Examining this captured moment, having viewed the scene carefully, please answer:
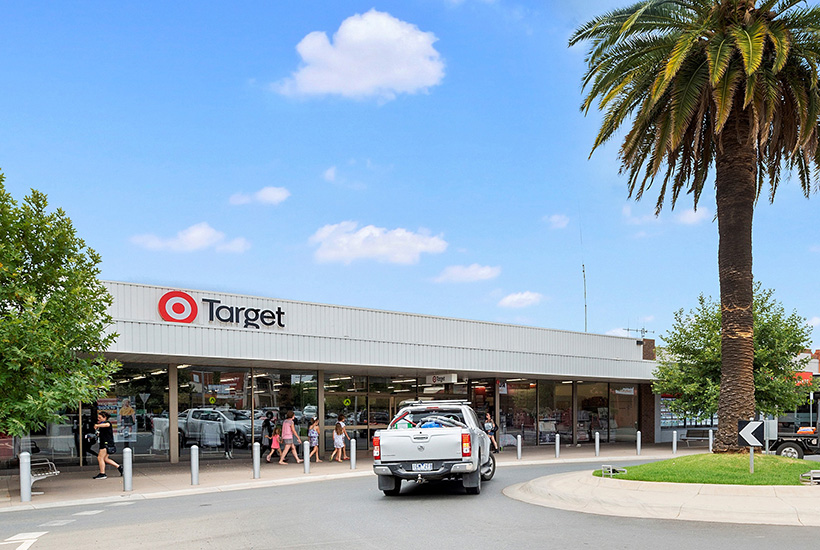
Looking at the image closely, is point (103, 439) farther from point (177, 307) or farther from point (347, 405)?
point (347, 405)

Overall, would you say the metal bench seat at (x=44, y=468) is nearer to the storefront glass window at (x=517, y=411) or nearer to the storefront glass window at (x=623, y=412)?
the storefront glass window at (x=517, y=411)

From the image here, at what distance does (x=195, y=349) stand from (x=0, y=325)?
6845 millimetres

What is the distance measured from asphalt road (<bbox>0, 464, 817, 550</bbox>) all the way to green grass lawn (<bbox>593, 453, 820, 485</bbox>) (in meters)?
2.96

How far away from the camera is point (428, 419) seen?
16500 mm

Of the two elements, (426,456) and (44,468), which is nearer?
(426,456)

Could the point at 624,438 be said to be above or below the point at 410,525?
below

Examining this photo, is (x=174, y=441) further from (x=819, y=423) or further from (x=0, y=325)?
(x=819, y=423)

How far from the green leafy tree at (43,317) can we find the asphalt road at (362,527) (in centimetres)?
260

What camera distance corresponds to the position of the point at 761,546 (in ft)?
31.8

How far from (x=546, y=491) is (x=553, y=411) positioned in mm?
22066

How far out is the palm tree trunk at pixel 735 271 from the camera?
16.9 meters

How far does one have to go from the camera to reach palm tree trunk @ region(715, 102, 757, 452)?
1691cm

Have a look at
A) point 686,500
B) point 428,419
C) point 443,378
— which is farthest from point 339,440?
point 686,500

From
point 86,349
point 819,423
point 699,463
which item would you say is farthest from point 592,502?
point 819,423
